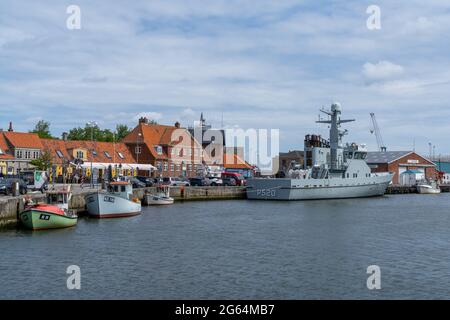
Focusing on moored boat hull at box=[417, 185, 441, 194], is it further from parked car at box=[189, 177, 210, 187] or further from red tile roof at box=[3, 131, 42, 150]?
red tile roof at box=[3, 131, 42, 150]

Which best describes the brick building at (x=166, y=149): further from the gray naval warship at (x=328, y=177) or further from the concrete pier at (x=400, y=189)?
the concrete pier at (x=400, y=189)

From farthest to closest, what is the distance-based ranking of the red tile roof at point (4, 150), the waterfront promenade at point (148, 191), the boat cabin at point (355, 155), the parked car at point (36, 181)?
the boat cabin at point (355, 155) → the red tile roof at point (4, 150) → the parked car at point (36, 181) → the waterfront promenade at point (148, 191)

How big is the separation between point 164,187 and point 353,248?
3775 cm

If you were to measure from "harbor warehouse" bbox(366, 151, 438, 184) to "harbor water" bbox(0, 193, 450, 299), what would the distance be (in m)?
72.5

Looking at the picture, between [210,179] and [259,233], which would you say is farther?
[210,179]

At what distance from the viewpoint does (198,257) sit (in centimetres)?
3080

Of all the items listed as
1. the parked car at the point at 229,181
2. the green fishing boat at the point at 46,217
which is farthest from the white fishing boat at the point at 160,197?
the parked car at the point at 229,181

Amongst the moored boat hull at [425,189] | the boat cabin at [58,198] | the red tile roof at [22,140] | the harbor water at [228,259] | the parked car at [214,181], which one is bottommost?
the harbor water at [228,259]

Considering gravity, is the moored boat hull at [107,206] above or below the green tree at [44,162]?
below

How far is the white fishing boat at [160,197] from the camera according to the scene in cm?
6575

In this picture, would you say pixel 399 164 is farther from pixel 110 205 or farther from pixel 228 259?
pixel 228 259

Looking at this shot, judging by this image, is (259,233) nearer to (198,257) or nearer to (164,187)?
(198,257)

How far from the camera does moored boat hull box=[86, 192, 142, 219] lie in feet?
163

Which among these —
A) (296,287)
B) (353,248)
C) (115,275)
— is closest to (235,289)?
(296,287)
